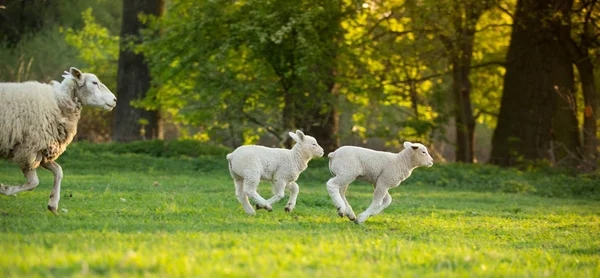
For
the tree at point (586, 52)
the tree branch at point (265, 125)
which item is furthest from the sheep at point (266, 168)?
the tree at point (586, 52)

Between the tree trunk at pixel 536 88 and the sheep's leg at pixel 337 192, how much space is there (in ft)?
49.0

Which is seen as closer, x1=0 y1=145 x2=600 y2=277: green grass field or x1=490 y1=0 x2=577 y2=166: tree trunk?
x1=0 y1=145 x2=600 y2=277: green grass field

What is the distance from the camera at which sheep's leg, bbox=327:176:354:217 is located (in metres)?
9.86

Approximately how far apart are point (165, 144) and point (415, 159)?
43.8ft

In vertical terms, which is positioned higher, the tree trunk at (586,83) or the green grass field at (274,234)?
the tree trunk at (586,83)

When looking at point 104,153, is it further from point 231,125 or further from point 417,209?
point 417,209

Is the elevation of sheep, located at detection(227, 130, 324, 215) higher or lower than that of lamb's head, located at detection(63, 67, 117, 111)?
lower

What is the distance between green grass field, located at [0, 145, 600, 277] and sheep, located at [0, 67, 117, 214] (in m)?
0.56

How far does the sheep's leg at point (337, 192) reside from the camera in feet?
32.3

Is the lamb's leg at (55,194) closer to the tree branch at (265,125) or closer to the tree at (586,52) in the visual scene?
the tree branch at (265,125)

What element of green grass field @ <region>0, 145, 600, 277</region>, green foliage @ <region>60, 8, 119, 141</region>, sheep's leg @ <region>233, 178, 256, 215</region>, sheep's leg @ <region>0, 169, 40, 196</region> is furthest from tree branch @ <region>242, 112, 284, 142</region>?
sheep's leg @ <region>0, 169, 40, 196</region>

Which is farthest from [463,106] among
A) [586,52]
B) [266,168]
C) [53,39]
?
[53,39]

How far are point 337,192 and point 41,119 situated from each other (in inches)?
149

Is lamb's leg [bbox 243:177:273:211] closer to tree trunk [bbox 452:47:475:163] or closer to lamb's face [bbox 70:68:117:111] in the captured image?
lamb's face [bbox 70:68:117:111]
